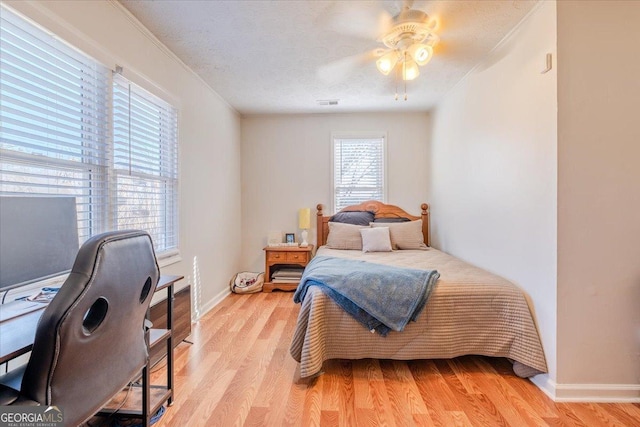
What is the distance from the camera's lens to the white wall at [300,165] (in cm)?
432

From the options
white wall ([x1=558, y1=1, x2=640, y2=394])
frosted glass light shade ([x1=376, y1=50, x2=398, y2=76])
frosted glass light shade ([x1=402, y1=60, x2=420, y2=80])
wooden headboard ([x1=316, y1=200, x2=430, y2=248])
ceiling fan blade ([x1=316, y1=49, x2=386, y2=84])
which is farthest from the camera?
wooden headboard ([x1=316, y1=200, x2=430, y2=248])

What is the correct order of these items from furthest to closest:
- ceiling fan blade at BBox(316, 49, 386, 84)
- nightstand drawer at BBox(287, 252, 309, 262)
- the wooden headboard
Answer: the wooden headboard → nightstand drawer at BBox(287, 252, 309, 262) → ceiling fan blade at BBox(316, 49, 386, 84)

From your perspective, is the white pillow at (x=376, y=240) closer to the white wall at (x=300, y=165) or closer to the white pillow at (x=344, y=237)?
the white pillow at (x=344, y=237)

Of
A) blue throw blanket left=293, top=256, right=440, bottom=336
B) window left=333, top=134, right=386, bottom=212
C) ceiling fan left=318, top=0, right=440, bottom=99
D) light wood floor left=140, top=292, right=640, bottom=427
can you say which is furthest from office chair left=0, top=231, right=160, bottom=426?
window left=333, top=134, right=386, bottom=212

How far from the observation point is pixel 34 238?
3.79ft

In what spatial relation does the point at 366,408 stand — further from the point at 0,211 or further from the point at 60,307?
the point at 0,211

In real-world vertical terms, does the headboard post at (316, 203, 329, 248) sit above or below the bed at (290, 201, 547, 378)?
above

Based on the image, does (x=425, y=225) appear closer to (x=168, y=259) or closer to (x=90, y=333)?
(x=168, y=259)

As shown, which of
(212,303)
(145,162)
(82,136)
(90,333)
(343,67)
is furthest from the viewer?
(212,303)

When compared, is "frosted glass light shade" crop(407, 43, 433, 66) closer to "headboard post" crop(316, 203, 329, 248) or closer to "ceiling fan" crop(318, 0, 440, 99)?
"ceiling fan" crop(318, 0, 440, 99)

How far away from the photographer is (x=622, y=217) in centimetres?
175

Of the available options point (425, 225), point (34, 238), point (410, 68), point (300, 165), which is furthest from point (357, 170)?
point (34, 238)

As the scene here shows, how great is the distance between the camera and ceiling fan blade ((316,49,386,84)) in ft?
8.48

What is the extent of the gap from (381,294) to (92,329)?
158 centimetres
